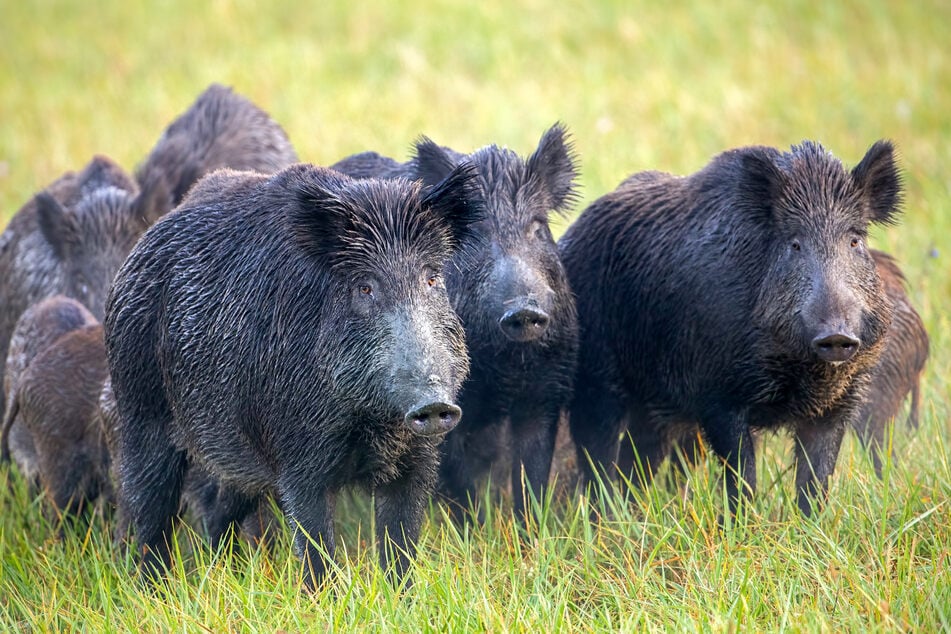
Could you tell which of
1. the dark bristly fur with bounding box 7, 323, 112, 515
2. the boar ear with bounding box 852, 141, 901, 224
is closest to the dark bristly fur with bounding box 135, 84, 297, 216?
the dark bristly fur with bounding box 7, 323, 112, 515

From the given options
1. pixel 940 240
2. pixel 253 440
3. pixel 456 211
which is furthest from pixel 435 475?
pixel 940 240

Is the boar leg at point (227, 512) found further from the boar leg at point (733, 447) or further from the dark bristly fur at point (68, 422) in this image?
the boar leg at point (733, 447)

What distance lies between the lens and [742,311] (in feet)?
16.6

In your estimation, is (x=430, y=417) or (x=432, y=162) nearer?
(x=430, y=417)

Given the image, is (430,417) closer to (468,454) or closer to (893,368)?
(468,454)

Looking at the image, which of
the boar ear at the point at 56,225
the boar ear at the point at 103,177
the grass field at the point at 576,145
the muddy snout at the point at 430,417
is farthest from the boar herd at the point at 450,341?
the boar ear at the point at 103,177

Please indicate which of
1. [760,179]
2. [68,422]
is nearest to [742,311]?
[760,179]

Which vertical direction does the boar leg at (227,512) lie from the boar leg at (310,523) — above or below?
below

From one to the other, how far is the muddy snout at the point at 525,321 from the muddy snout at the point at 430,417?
0.93m

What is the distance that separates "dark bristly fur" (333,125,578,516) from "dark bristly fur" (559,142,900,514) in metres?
0.33

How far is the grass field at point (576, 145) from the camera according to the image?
4.11 metres

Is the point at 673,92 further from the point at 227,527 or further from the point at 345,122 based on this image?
the point at 227,527

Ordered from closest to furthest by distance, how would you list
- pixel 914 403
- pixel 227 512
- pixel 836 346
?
pixel 836 346, pixel 227 512, pixel 914 403

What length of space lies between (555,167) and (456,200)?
1.22 meters
